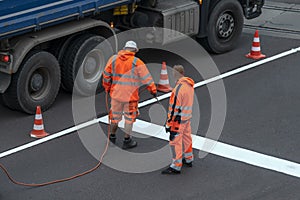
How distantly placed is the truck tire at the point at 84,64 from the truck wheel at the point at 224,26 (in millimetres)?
2725

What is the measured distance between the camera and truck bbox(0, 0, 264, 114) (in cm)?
1101

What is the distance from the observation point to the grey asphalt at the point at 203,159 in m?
8.96

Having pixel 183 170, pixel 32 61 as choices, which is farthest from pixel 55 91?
pixel 183 170

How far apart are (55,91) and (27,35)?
3.85ft

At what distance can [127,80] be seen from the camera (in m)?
9.91

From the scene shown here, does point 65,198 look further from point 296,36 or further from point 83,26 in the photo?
point 296,36

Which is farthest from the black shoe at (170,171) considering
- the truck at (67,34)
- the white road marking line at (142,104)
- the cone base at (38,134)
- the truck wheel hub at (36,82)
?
the truck wheel hub at (36,82)

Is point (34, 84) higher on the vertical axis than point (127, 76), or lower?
lower

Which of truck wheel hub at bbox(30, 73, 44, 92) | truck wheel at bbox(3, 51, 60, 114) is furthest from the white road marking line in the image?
truck wheel hub at bbox(30, 73, 44, 92)

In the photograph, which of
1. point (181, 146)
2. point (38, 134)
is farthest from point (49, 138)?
point (181, 146)

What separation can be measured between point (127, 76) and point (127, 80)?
0.19 ft

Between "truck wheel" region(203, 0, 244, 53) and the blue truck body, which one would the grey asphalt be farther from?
the blue truck body

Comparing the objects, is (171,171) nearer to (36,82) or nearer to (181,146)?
(181,146)

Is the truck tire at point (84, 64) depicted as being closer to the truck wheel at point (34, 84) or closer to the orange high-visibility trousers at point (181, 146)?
the truck wheel at point (34, 84)
